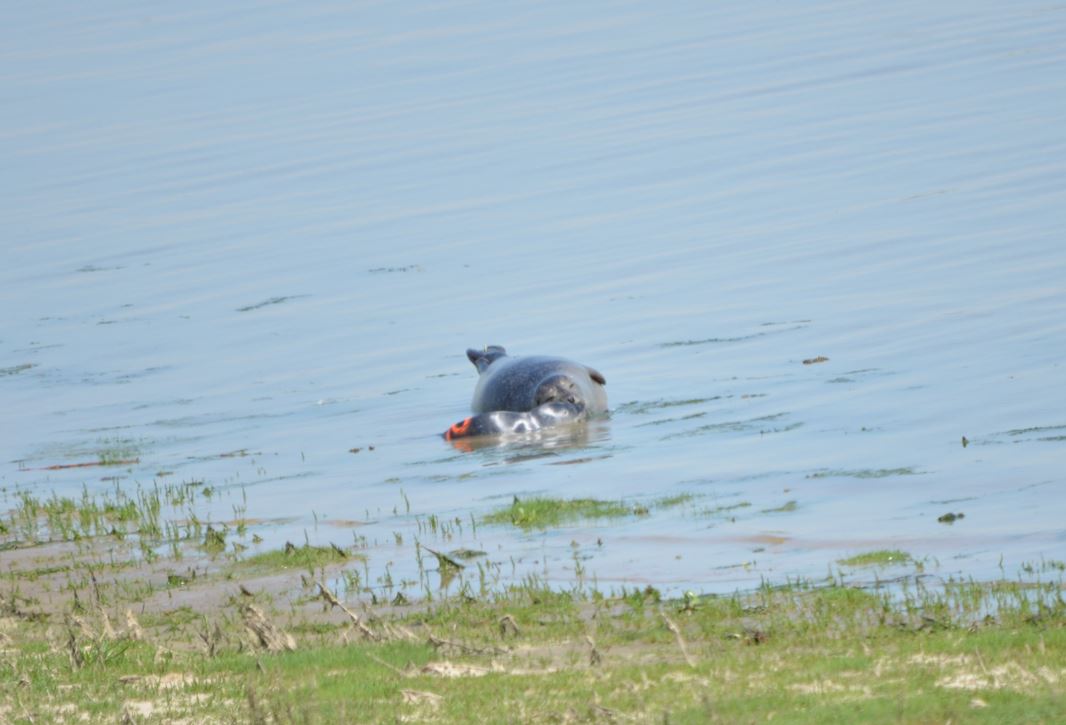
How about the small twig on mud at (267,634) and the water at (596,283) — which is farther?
the water at (596,283)

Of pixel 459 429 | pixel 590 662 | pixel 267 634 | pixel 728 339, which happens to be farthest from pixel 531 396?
pixel 590 662

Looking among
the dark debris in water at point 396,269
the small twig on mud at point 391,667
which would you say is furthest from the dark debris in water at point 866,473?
the dark debris in water at point 396,269

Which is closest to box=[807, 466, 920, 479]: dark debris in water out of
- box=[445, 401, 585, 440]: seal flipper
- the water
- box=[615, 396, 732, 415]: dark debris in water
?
the water

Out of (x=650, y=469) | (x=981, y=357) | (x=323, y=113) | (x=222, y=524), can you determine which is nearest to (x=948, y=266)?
(x=981, y=357)

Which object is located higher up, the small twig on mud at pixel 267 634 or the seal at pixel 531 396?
the seal at pixel 531 396

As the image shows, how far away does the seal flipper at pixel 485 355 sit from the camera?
65.8 feet

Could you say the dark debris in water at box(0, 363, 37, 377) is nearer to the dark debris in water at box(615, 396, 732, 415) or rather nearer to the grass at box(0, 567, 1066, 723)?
the dark debris in water at box(615, 396, 732, 415)

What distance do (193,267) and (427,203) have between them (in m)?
4.94

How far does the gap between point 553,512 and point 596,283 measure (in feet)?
36.5

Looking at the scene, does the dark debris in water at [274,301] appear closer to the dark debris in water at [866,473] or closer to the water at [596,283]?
the water at [596,283]

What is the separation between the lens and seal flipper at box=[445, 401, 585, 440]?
18.2 metres

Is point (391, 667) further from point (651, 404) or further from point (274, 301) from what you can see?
point (274, 301)

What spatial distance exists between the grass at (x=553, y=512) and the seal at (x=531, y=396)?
12.9 ft

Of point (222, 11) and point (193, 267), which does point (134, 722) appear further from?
point (222, 11)
